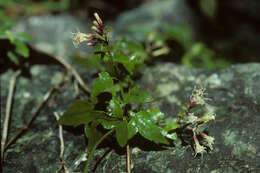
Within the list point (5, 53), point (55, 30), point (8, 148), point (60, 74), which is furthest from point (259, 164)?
point (55, 30)

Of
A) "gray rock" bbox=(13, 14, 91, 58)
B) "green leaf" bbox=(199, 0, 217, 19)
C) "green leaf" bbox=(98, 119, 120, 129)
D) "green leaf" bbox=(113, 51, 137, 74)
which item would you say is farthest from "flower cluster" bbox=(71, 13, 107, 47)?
"green leaf" bbox=(199, 0, 217, 19)

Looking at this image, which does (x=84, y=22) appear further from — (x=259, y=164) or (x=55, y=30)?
(x=259, y=164)

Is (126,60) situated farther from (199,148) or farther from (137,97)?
(199,148)

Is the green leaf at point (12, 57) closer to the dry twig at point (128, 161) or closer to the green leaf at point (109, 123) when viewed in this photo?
the green leaf at point (109, 123)

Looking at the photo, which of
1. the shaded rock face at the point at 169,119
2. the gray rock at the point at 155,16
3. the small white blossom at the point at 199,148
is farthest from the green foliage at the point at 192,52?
the small white blossom at the point at 199,148

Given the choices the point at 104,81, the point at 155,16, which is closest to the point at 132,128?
the point at 104,81
